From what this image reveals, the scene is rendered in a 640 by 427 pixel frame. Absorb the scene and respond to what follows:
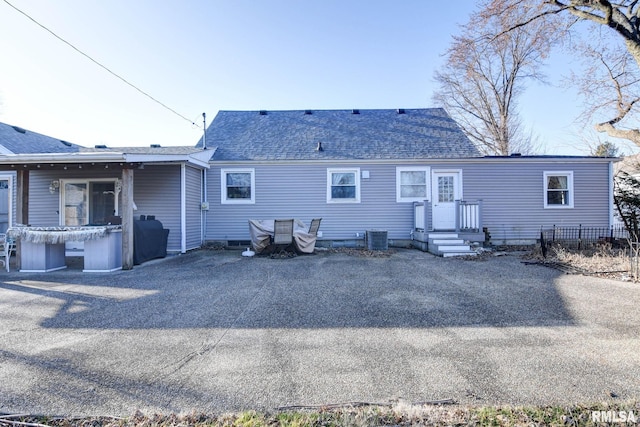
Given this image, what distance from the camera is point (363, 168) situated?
11.4m

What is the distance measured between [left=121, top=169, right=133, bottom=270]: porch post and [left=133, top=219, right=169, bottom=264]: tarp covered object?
46cm

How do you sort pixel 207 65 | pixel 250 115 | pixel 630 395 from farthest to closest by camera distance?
pixel 250 115 → pixel 207 65 → pixel 630 395

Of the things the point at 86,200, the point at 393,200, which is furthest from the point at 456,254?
the point at 86,200

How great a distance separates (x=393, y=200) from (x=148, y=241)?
25.1 feet

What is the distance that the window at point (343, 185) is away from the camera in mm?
11352

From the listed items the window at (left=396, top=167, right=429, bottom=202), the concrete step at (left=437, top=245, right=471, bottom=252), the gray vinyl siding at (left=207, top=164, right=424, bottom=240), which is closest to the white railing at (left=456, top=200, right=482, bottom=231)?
the concrete step at (left=437, top=245, right=471, bottom=252)

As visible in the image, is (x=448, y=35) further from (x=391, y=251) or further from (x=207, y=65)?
(x=207, y=65)

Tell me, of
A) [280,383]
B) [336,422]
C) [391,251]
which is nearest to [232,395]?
[280,383]

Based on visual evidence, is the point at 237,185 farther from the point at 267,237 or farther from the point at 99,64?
the point at 99,64

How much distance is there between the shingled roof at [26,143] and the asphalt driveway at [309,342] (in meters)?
7.39

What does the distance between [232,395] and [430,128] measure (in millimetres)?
12795

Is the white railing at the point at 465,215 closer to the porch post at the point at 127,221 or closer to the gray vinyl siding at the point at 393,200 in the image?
the gray vinyl siding at the point at 393,200

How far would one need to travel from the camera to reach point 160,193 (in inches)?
410

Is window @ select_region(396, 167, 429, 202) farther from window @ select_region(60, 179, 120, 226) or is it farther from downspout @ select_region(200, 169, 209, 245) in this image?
window @ select_region(60, 179, 120, 226)
